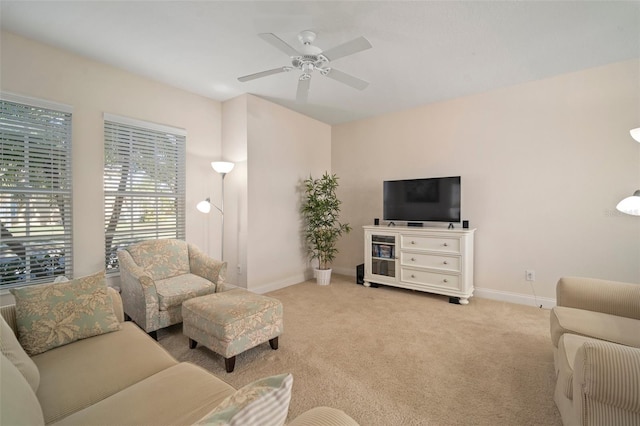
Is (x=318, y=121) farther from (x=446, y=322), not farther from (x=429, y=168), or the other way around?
(x=446, y=322)

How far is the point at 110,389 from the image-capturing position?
48.4 inches

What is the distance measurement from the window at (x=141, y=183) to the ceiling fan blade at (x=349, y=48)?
237 cm

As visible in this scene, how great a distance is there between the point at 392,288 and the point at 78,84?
4448mm

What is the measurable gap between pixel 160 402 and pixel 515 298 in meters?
3.85

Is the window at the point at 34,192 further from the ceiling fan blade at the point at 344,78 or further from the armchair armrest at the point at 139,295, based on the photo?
the ceiling fan blade at the point at 344,78

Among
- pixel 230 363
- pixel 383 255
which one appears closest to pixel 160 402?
pixel 230 363

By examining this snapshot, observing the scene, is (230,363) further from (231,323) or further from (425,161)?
(425,161)

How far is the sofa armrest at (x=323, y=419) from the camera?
0.81 metres

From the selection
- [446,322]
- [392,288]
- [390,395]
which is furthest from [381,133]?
[390,395]

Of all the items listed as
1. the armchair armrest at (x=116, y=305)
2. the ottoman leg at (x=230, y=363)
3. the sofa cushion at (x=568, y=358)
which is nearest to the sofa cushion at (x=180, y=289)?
the armchair armrest at (x=116, y=305)

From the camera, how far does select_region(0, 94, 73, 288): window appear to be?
2439 millimetres

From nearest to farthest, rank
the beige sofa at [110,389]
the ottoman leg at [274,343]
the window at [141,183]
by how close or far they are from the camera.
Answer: the beige sofa at [110,389]
the ottoman leg at [274,343]
the window at [141,183]

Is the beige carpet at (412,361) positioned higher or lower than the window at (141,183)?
lower

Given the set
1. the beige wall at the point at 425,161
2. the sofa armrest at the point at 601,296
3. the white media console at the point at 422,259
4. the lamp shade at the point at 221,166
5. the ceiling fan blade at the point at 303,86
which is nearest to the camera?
the sofa armrest at the point at 601,296
